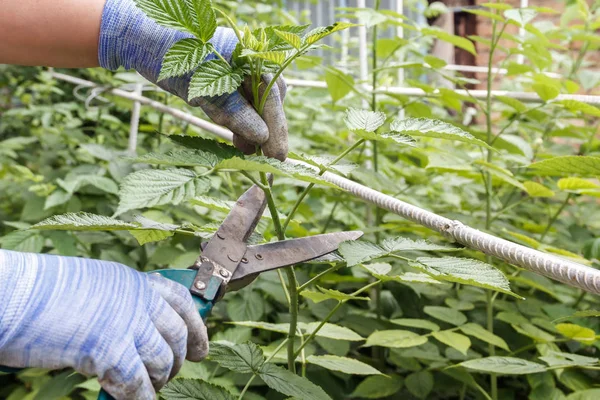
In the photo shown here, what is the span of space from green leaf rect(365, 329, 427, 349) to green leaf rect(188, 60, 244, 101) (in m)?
0.74

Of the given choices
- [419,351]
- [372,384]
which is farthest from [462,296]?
[372,384]

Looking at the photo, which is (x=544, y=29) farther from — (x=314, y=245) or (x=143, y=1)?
(x=143, y=1)

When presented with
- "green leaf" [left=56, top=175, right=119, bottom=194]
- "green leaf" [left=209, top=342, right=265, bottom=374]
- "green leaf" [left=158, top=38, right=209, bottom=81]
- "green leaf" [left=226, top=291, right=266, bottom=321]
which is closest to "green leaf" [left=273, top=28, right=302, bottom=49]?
"green leaf" [left=158, top=38, right=209, bottom=81]

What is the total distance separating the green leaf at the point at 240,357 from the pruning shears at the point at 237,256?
0.12m

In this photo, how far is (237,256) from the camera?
104 centimetres

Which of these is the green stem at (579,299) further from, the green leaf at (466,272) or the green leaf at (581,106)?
the green leaf at (466,272)

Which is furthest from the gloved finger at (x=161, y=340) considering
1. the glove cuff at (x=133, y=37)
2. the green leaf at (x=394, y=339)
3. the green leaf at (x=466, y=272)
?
the green leaf at (x=394, y=339)

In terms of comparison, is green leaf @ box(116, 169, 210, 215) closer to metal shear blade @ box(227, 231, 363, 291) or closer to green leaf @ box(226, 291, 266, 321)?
metal shear blade @ box(227, 231, 363, 291)

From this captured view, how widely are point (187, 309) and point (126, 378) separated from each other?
0.14 m

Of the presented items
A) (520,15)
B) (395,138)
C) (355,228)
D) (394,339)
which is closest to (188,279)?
(395,138)

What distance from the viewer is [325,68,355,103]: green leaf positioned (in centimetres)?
193

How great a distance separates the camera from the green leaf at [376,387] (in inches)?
59.6

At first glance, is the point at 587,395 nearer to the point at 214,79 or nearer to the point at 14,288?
the point at 214,79

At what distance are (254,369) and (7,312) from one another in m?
0.44
